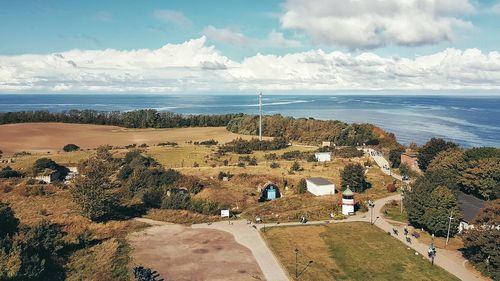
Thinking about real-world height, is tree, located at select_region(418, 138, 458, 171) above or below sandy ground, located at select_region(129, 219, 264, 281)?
above

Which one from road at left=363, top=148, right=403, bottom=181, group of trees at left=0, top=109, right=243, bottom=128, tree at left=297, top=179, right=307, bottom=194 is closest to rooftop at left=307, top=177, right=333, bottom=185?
tree at left=297, top=179, right=307, bottom=194

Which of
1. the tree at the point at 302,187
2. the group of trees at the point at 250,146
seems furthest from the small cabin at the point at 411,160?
the group of trees at the point at 250,146

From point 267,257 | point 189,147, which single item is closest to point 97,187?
point 267,257

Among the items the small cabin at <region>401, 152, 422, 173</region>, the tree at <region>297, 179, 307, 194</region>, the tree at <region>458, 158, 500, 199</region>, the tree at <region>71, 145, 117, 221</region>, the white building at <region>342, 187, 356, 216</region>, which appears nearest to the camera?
the tree at <region>71, 145, 117, 221</region>

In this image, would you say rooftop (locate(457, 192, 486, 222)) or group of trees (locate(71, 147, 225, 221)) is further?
group of trees (locate(71, 147, 225, 221))

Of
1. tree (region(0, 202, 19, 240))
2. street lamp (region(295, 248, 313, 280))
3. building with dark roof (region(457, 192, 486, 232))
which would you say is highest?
tree (region(0, 202, 19, 240))

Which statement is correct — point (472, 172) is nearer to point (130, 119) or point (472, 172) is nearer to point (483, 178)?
point (483, 178)

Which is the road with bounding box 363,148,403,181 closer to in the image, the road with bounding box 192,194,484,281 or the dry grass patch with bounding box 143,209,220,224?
the road with bounding box 192,194,484,281
